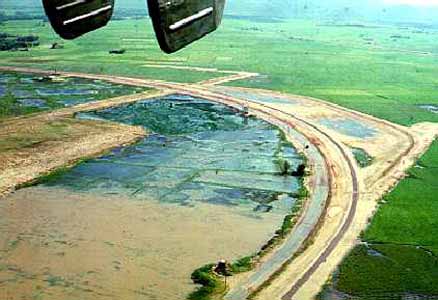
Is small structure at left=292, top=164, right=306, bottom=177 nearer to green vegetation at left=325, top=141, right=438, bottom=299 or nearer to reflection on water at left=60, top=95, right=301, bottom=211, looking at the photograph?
reflection on water at left=60, top=95, right=301, bottom=211

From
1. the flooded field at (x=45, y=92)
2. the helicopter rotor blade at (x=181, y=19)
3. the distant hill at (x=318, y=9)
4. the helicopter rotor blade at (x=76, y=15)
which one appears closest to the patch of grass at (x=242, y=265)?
the helicopter rotor blade at (x=181, y=19)

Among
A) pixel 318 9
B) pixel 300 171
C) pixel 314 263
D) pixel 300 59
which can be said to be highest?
pixel 314 263

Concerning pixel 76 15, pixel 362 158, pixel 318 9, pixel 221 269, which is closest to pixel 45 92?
pixel 362 158

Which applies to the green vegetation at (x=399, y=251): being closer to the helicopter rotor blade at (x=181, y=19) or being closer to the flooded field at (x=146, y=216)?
the flooded field at (x=146, y=216)

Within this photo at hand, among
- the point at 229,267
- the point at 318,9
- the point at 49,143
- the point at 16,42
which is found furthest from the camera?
the point at 318,9

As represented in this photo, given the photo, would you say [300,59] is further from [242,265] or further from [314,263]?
[242,265]

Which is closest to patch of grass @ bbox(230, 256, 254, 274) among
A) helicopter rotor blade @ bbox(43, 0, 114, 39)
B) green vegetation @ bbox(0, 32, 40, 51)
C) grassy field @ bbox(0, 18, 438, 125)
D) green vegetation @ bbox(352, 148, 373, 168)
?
green vegetation @ bbox(352, 148, 373, 168)
